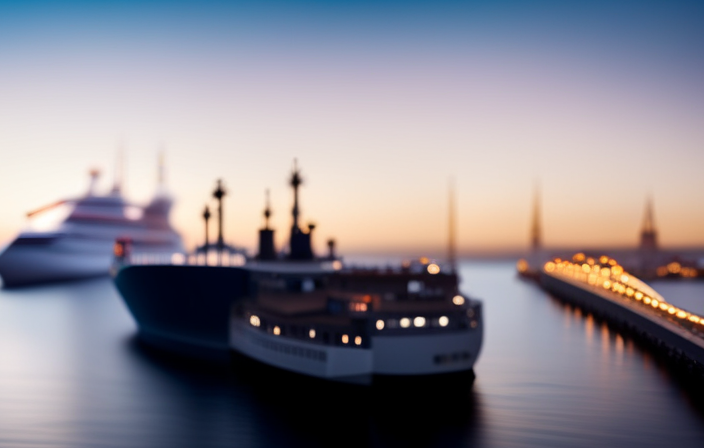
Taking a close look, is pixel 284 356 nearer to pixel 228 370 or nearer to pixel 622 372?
pixel 228 370

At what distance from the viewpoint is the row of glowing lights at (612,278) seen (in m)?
51.8

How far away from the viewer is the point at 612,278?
8450 centimetres

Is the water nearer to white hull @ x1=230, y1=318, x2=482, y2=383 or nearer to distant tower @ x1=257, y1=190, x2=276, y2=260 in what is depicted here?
white hull @ x1=230, y1=318, x2=482, y2=383

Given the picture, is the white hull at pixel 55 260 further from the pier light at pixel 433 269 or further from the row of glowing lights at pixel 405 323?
the row of glowing lights at pixel 405 323

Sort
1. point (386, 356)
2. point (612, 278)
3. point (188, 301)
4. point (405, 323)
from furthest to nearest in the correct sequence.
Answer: point (612, 278), point (188, 301), point (405, 323), point (386, 356)

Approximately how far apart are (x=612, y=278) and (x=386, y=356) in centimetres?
6514

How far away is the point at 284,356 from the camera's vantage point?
34438 mm

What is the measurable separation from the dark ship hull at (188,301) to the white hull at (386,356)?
9.53m

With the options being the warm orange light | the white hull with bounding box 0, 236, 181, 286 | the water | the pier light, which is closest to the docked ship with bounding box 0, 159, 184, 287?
the white hull with bounding box 0, 236, 181, 286

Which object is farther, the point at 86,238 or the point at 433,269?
the point at 86,238

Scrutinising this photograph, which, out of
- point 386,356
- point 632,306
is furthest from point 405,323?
point 632,306

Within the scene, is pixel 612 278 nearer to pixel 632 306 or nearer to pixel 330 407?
pixel 632 306

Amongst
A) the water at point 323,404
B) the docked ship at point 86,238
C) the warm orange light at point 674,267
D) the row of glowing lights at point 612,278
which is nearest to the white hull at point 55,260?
the docked ship at point 86,238

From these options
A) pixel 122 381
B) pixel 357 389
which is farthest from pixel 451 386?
pixel 122 381
